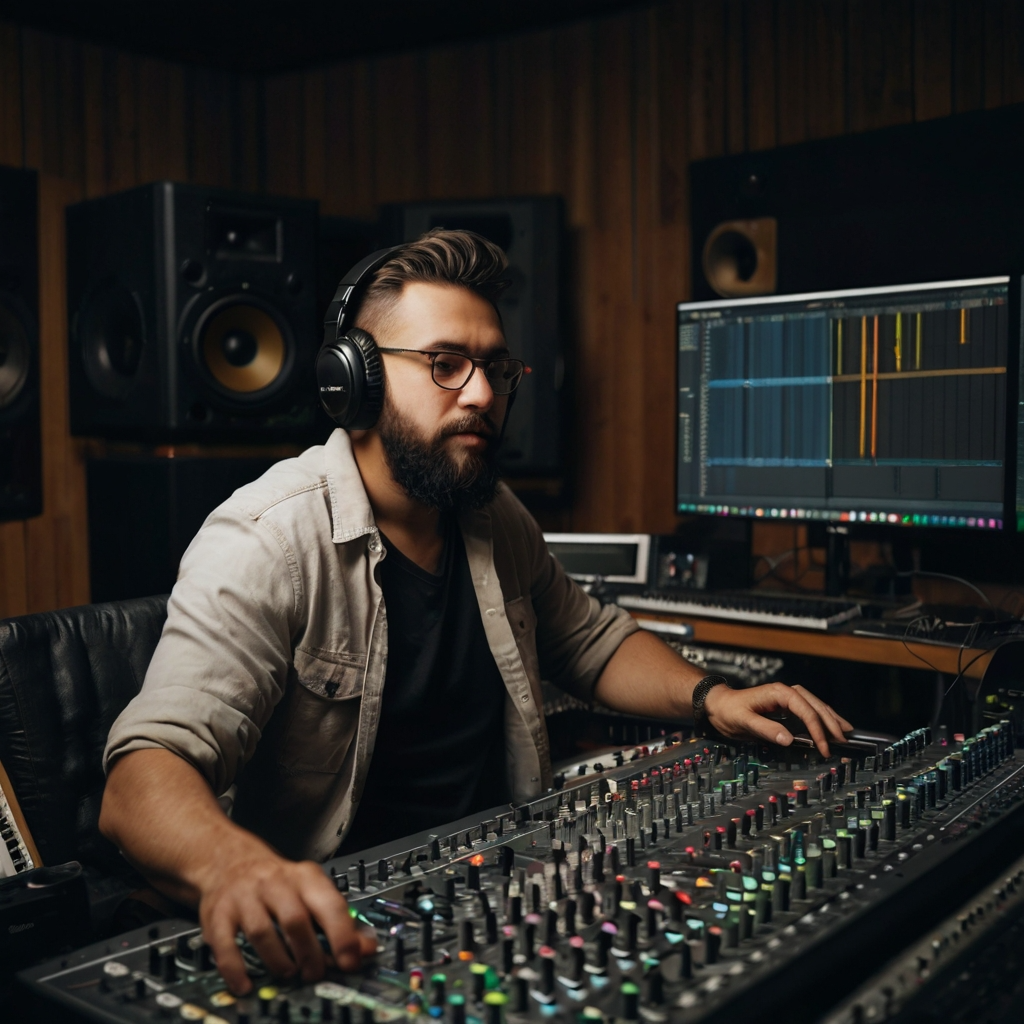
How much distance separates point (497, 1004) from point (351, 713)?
2.52 feet

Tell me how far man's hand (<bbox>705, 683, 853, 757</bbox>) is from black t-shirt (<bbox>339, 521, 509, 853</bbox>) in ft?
1.12

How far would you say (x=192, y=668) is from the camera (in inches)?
47.5

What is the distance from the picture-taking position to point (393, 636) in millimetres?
1548

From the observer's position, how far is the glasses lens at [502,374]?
1.56 meters

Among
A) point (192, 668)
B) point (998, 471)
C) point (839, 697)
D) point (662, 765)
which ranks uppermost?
point (998, 471)

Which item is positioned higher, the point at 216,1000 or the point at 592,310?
the point at 592,310

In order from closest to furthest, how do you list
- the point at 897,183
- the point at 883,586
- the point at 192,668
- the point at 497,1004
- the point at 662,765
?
1. the point at 497,1004
2. the point at 192,668
3. the point at 662,765
4. the point at 883,586
5. the point at 897,183

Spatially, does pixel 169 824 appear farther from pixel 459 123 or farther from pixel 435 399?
pixel 459 123

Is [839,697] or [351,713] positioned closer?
[351,713]

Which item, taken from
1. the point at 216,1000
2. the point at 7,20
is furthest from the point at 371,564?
the point at 7,20

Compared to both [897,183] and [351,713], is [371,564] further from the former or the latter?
[897,183]

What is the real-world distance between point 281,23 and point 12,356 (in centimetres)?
135

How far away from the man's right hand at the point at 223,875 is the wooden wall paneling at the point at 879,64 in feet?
8.53

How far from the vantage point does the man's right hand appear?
796 mm
